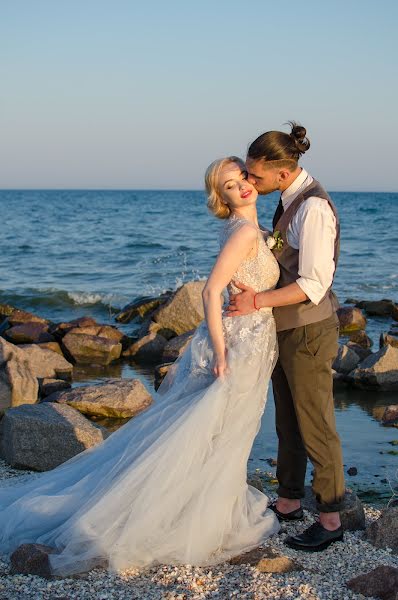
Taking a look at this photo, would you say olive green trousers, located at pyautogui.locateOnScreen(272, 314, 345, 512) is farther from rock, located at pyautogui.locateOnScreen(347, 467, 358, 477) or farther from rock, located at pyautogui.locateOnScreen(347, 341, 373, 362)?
rock, located at pyautogui.locateOnScreen(347, 341, 373, 362)

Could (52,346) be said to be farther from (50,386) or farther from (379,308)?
(379,308)

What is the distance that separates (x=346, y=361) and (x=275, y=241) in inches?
260

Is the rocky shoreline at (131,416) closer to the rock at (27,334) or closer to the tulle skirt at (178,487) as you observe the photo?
the rock at (27,334)

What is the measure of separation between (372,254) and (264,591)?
24.9 metres

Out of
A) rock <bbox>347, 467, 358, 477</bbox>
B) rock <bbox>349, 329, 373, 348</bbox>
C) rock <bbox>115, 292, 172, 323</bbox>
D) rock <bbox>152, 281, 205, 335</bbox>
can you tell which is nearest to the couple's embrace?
rock <bbox>347, 467, 358, 477</bbox>

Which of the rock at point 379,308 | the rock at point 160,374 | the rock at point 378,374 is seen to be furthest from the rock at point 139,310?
the rock at point 378,374

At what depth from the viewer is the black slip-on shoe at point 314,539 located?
520 centimetres

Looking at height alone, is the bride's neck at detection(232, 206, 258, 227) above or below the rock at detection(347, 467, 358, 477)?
above

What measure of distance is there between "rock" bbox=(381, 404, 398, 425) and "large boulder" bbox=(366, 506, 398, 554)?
377cm

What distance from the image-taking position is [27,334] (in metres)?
14.0

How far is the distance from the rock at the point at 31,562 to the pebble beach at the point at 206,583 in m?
0.04

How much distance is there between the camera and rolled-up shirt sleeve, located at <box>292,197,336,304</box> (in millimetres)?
4801

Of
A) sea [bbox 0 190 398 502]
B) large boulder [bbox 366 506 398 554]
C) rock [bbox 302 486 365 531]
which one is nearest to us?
large boulder [bbox 366 506 398 554]

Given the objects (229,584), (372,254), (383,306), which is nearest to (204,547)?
(229,584)
